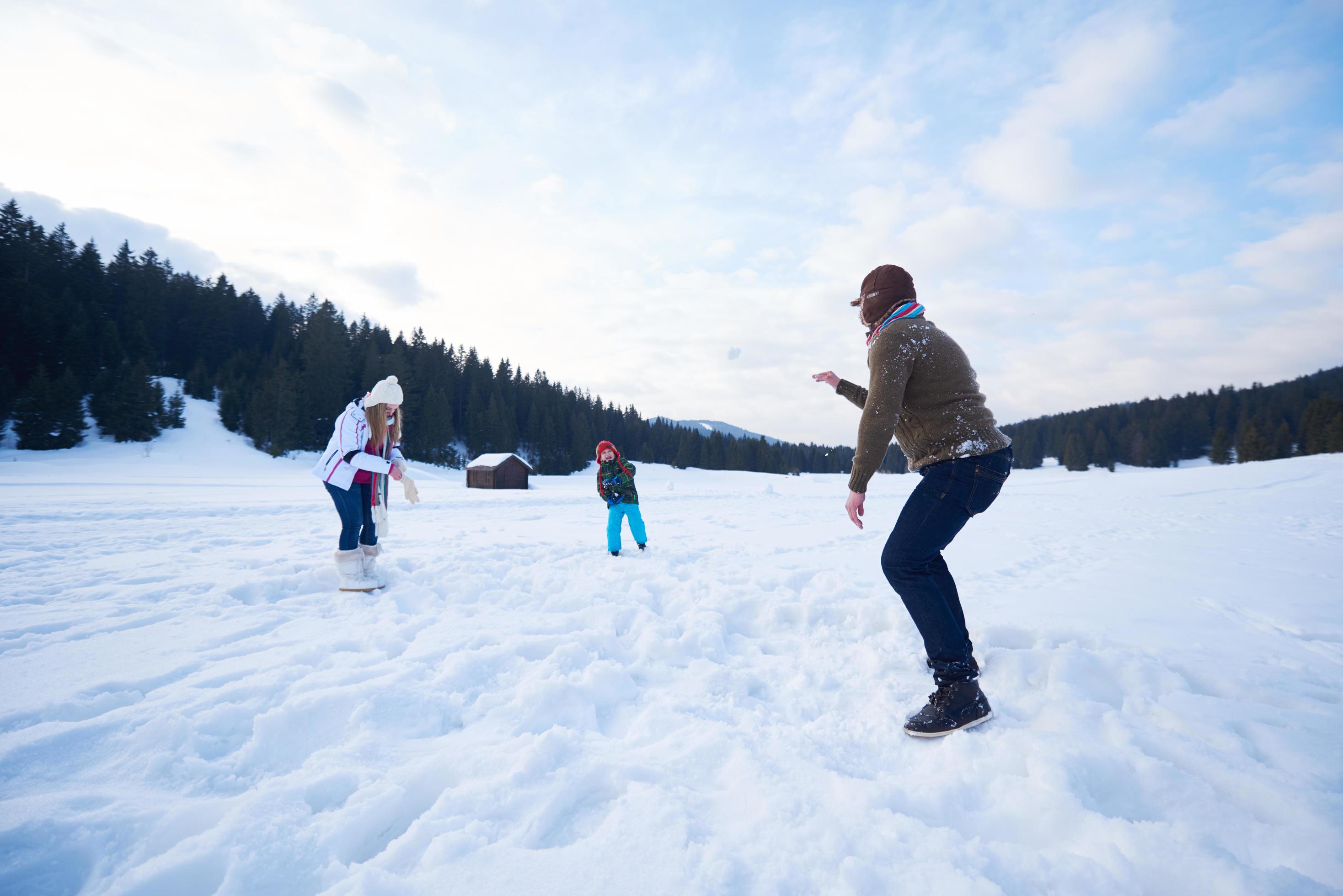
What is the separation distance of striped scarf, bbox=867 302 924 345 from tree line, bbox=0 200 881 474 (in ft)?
151

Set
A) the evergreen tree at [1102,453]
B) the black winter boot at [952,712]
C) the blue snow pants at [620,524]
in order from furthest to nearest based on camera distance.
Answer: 1. the evergreen tree at [1102,453]
2. the blue snow pants at [620,524]
3. the black winter boot at [952,712]

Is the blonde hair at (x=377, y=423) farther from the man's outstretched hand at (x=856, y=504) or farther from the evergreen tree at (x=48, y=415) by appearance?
the evergreen tree at (x=48, y=415)

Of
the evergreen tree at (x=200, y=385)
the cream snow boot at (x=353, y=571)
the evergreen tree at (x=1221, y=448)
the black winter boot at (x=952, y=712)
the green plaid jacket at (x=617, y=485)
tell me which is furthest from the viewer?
the evergreen tree at (x=1221, y=448)

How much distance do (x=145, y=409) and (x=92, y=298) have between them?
71.5 ft

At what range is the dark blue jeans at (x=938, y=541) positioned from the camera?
2.66 metres

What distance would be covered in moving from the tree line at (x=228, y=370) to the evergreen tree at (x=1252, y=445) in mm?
60267

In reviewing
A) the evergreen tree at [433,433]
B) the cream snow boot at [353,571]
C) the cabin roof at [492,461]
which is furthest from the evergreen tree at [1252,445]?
the evergreen tree at [433,433]

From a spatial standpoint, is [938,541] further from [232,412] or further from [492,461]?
[232,412]

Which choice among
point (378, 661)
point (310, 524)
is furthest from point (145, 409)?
point (378, 661)

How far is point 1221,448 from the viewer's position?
193 feet

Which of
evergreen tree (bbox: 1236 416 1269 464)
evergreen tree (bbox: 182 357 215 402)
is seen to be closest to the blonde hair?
evergreen tree (bbox: 182 357 215 402)

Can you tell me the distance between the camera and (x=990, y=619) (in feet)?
12.6

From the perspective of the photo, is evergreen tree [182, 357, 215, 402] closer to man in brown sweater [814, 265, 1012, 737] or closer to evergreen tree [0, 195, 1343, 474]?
evergreen tree [0, 195, 1343, 474]

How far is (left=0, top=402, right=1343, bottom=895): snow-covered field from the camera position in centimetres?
168
